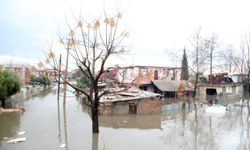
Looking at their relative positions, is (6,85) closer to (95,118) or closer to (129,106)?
(129,106)

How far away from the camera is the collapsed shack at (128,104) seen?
28.3 meters

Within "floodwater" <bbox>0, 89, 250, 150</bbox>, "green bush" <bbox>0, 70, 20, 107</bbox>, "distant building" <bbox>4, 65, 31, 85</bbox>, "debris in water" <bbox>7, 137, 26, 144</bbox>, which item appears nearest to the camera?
"debris in water" <bbox>7, 137, 26, 144</bbox>

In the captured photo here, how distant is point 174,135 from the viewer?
20.4 metres

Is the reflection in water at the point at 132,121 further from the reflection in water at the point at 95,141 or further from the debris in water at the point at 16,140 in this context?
the debris in water at the point at 16,140

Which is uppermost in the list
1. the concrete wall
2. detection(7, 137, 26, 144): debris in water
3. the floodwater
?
the concrete wall

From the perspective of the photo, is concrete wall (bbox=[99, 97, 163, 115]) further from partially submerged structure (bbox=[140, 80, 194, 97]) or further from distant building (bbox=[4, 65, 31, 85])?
partially submerged structure (bbox=[140, 80, 194, 97])

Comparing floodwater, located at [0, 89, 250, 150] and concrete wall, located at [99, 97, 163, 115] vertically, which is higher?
concrete wall, located at [99, 97, 163, 115]

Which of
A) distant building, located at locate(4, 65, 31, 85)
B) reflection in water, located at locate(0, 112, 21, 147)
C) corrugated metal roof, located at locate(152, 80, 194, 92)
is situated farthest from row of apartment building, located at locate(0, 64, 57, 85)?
corrugated metal roof, located at locate(152, 80, 194, 92)

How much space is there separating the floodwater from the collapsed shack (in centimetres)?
84

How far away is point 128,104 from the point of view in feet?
96.5

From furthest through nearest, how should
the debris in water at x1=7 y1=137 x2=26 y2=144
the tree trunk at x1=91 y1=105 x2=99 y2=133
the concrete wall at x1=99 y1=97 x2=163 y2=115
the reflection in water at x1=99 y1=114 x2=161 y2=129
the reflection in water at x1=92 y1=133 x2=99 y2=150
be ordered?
the concrete wall at x1=99 y1=97 x2=163 y2=115
the reflection in water at x1=99 y1=114 x2=161 y2=129
the tree trunk at x1=91 y1=105 x2=99 y2=133
the debris in water at x1=7 y1=137 x2=26 y2=144
the reflection in water at x1=92 y1=133 x2=99 y2=150

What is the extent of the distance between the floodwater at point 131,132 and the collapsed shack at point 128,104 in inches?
33.0

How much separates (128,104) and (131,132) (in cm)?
844

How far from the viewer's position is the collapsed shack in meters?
28.3
